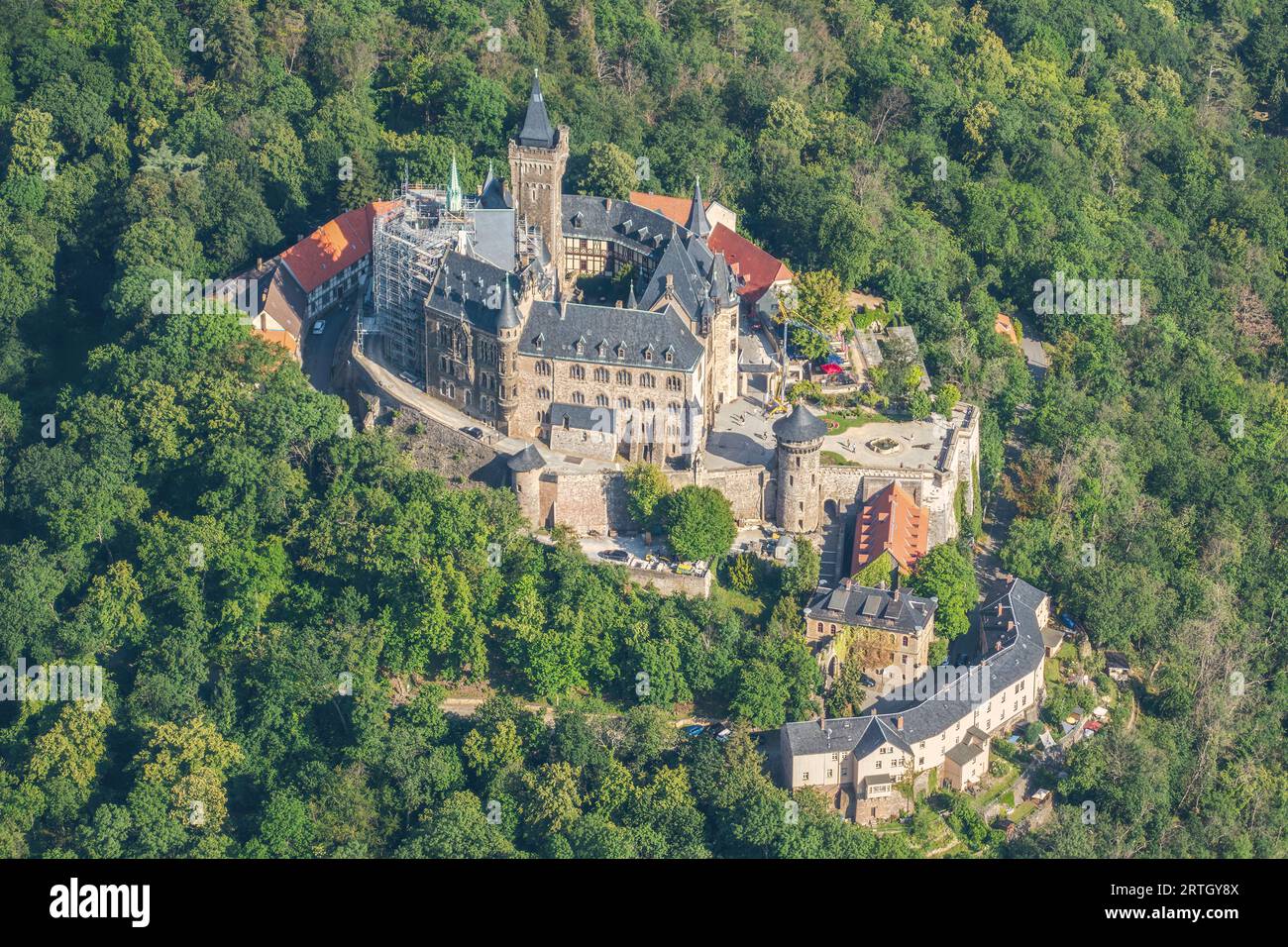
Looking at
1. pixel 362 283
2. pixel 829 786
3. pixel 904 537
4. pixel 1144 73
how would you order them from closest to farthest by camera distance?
pixel 829 786 < pixel 904 537 < pixel 362 283 < pixel 1144 73

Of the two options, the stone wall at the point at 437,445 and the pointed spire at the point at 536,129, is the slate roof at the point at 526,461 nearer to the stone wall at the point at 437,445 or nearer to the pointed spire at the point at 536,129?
the stone wall at the point at 437,445

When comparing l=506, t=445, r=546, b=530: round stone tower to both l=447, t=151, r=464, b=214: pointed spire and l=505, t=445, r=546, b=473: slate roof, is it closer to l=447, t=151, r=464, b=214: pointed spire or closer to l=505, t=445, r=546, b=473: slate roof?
l=505, t=445, r=546, b=473: slate roof

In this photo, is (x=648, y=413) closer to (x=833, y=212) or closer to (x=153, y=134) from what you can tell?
(x=833, y=212)

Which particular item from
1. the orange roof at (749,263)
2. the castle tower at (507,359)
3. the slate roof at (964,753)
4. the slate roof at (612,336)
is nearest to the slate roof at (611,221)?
the orange roof at (749,263)

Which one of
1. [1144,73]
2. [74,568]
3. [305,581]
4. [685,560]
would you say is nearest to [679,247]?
[685,560]

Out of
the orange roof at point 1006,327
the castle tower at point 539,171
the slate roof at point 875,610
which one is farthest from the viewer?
the orange roof at point 1006,327

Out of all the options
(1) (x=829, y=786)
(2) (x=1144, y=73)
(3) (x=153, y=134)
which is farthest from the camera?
(2) (x=1144, y=73)
